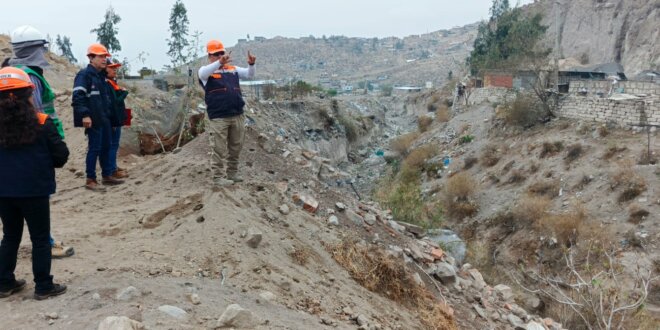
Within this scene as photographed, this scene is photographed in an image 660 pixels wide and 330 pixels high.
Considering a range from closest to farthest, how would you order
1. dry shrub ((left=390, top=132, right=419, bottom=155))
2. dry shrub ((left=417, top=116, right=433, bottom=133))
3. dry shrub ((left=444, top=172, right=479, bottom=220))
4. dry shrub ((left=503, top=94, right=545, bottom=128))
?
dry shrub ((left=444, top=172, right=479, bottom=220))
dry shrub ((left=503, top=94, right=545, bottom=128))
dry shrub ((left=390, top=132, right=419, bottom=155))
dry shrub ((left=417, top=116, right=433, bottom=133))

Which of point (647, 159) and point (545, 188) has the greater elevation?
point (647, 159)

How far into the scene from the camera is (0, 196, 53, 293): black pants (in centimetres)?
293

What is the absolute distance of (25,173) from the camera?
2.88m

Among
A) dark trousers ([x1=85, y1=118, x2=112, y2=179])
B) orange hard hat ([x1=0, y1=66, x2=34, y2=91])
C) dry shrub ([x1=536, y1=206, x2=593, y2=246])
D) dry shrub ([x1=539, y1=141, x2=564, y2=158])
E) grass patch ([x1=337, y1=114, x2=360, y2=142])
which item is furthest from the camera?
grass patch ([x1=337, y1=114, x2=360, y2=142])

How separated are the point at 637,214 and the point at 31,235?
43.1ft

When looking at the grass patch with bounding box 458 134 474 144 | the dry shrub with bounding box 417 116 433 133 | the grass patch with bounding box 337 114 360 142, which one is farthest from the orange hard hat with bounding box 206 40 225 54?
the dry shrub with bounding box 417 116 433 133

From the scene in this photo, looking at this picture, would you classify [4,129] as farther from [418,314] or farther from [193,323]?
[418,314]

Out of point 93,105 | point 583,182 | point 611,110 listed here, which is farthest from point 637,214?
point 93,105

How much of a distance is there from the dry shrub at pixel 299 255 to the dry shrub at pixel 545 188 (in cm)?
1187

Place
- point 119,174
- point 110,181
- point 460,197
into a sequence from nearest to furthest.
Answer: point 110,181, point 119,174, point 460,197

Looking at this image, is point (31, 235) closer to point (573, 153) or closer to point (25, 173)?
point (25, 173)

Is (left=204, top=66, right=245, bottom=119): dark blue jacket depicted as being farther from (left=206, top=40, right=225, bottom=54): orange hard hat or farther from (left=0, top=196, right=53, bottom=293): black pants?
(left=0, top=196, right=53, bottom=293): black pants

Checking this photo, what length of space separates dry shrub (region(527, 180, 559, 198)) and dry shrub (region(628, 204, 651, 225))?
2.39m

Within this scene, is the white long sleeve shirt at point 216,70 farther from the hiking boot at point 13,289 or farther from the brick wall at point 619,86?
the brick wall at point 619,86
